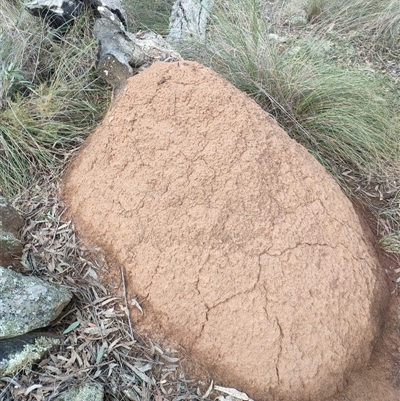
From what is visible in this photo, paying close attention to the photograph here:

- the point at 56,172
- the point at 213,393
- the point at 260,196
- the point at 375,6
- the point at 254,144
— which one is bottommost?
the point at 375,6

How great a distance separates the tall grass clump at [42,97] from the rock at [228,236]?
0.34 meters

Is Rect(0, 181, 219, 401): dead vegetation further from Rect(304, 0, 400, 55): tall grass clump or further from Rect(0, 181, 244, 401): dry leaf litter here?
Rect(304, 0, 400, 55): tall grass clump

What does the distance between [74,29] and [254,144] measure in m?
1.62

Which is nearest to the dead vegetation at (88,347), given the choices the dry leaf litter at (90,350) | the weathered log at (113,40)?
the dry leaf litter at (90,350)

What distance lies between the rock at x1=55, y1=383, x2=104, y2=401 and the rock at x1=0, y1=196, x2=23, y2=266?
0.64 m

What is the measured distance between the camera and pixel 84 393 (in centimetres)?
159

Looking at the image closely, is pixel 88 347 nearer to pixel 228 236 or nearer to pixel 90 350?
pixel 90 350

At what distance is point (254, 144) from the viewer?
206 cm

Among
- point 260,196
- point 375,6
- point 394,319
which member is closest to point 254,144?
point 260,196

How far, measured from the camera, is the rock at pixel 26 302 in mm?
1673

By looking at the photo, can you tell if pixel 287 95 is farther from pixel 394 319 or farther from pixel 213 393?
pixel 213 393

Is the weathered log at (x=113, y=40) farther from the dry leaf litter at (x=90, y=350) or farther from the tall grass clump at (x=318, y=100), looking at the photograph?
the dry leaf litter at (x=90, y=350)

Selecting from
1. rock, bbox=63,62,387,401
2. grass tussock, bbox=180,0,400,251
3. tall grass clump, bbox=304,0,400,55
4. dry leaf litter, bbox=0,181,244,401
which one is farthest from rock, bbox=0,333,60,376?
tall grass clump, bbox=304,0,400,55

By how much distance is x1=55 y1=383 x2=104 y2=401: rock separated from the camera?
1577 millimetres
